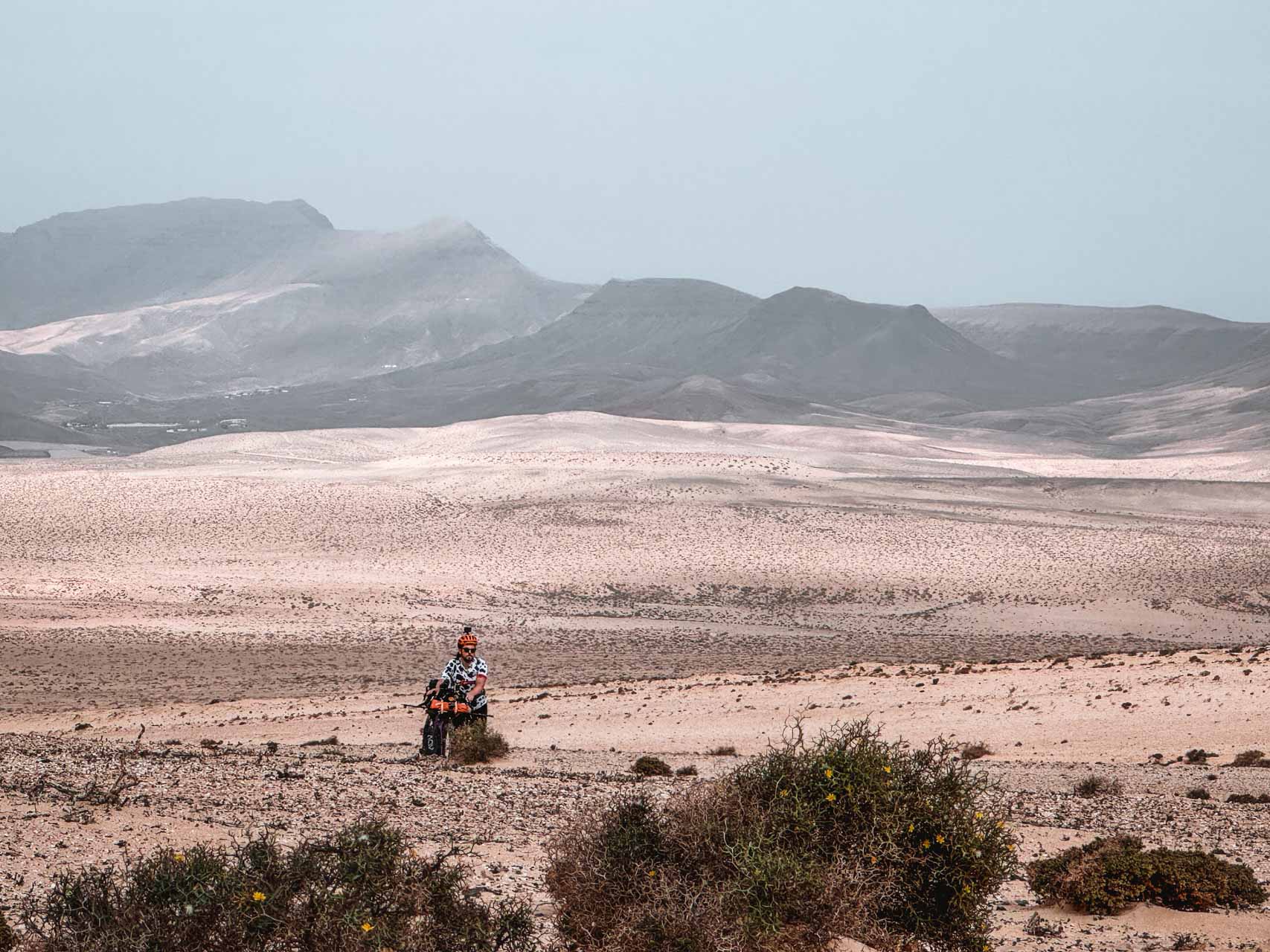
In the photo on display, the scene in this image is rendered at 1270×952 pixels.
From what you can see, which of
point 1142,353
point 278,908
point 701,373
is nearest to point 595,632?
point 278,908

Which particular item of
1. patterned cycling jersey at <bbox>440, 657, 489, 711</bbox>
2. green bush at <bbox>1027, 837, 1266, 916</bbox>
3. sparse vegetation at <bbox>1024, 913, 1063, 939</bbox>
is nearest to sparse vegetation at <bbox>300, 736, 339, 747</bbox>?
patterned cycling jersey at <bbox>440, 657, 489, 711</bbox>

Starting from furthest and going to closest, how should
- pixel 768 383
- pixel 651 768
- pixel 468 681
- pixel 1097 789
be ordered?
1. pixel 768 383
2. pixel 468 681
3. pixel 651 768
4. pixel 1097 789

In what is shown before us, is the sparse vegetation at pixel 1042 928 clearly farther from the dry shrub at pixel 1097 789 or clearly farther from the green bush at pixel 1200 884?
the dry shrub at pixel 1097 789

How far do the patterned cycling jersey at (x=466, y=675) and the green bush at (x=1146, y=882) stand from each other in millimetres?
5598

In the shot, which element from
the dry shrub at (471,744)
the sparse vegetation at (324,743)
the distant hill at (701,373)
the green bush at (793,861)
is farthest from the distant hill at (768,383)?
the green bush at (793,861)

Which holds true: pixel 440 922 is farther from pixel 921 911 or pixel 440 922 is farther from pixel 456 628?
pixel 456 628

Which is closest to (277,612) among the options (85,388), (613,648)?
(613,648)

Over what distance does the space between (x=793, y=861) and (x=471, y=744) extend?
6527 millimetres

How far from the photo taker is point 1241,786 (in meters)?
10.6

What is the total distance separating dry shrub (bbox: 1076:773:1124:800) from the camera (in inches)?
393

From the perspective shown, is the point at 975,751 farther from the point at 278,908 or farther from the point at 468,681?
the point at 278,908

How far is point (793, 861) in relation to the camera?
16.0 feet

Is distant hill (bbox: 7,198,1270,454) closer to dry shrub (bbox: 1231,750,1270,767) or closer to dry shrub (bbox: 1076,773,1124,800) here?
dry shrub (bbox: 1231,750,1270,767)

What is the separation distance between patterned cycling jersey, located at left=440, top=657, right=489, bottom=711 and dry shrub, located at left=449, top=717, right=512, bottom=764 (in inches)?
6.5
